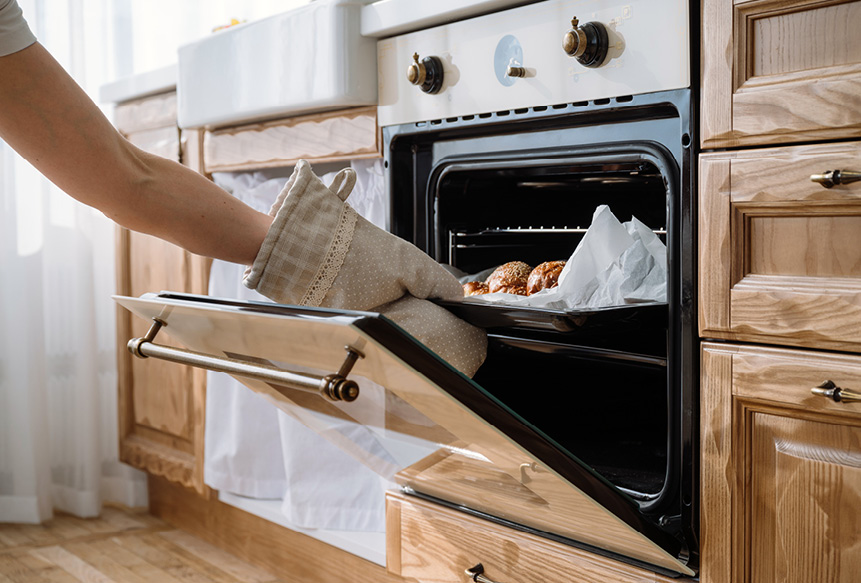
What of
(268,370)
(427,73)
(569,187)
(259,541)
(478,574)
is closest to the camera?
(268,370)

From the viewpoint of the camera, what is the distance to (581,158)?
1.11 metres

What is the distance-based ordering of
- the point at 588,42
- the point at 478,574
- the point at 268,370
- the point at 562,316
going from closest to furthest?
the point at 268,370 < the point at 562,316 < the point at 588,42 < the point at 478,574

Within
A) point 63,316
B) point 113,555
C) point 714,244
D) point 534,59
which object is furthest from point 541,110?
point 63,316

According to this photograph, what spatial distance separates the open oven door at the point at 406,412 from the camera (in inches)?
27.6

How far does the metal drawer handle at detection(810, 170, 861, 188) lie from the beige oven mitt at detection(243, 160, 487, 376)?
1.47 feet

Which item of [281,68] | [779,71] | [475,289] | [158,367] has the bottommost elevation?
[158,367]

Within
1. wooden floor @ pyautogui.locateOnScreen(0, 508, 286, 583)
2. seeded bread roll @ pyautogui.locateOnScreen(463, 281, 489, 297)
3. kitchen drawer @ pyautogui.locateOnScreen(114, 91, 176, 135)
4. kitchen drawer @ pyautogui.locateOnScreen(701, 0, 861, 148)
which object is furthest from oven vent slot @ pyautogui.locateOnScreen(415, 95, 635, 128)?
wooden floor @ pyautogui.locateOnScreen(0, 508, 286, 583)

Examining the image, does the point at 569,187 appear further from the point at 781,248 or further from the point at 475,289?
the point at 781,248

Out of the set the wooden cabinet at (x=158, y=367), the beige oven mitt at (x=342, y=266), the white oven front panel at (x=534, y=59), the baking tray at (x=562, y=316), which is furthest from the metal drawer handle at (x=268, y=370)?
the wooden cabinet at (x=158, y=367)

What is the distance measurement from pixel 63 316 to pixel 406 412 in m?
2.14

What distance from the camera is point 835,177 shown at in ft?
2.75

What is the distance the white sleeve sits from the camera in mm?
822

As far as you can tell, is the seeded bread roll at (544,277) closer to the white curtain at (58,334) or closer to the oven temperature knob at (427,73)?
the oven temperature knob at (427,73)

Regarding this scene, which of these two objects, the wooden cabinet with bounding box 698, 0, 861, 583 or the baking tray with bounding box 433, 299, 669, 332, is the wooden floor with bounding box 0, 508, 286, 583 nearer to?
the baking tray with bounding box 433, 299, 669, 332
